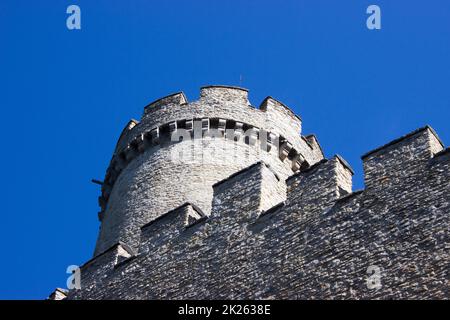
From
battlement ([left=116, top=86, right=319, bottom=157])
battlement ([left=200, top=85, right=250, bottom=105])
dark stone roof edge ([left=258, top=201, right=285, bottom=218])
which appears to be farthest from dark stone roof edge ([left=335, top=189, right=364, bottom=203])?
battlement ([left=200, top=85, right=250, bottom=105])

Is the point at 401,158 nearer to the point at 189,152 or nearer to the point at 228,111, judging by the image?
the point at 189,152

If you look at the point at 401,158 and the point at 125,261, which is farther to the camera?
the point at 125,261

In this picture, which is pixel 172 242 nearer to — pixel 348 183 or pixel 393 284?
pixel 348 183

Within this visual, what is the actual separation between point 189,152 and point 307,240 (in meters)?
6.38

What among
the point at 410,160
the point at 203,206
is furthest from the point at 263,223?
the point at 203,206

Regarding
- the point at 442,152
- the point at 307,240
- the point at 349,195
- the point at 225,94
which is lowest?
the point at 307,240

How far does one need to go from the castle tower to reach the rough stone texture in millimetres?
1612

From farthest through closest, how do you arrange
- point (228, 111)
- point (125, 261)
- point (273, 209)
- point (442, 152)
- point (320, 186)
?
point (228, 111)
point (125, 261)
point (273, 209)
point (320, 186)
point (442, 152)

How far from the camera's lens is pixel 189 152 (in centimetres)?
2159

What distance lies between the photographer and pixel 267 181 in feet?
55.9

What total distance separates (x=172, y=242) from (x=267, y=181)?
5.41ft

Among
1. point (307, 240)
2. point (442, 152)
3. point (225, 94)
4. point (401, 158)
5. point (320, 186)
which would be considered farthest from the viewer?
point (225, 94)

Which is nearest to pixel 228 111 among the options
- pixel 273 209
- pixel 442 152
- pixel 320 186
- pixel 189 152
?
pixel 189 152

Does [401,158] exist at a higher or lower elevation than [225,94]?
lower
